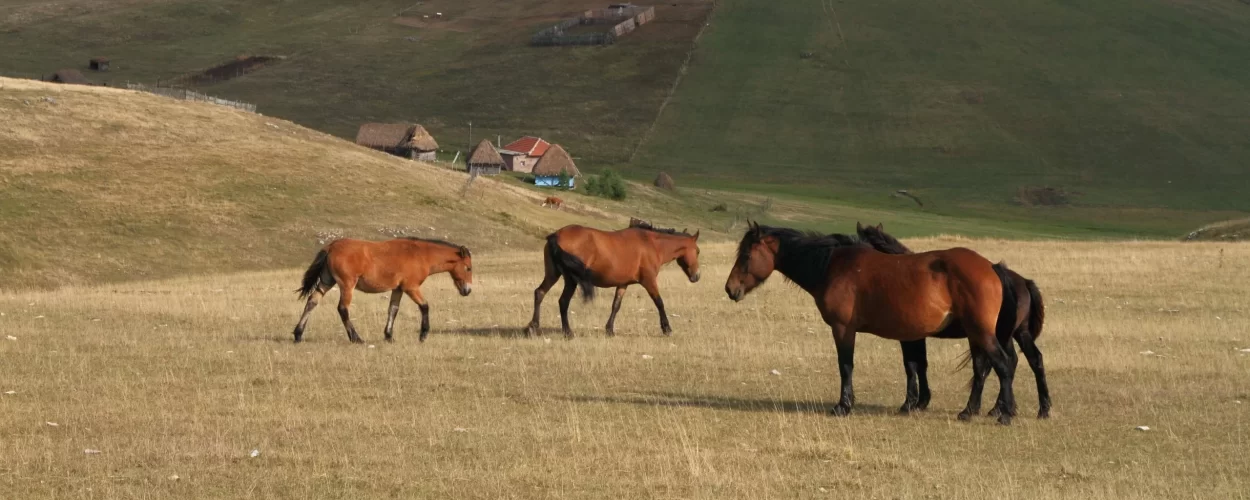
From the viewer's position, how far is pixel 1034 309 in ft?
46.6

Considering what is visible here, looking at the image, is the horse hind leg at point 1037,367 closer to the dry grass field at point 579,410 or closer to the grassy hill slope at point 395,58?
the dry grass field at point 579,410

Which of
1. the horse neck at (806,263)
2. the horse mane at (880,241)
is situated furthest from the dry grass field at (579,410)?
the horse mane at (880,241)

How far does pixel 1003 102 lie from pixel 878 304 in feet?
376

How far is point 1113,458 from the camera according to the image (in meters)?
11.8

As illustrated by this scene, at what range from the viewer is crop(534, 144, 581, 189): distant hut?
97062 mm

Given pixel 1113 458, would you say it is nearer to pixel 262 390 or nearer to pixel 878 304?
pixel 878 304

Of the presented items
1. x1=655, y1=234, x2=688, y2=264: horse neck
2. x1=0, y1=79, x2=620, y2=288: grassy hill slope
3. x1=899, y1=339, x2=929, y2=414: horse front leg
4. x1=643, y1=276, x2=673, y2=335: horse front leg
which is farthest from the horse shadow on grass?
x1=0, y1=79, x2=620, y2=288: grassy hill slope

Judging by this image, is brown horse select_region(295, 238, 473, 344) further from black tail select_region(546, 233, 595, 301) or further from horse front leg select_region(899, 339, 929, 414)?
horse front leg select_region(899, 339, 929, 414)

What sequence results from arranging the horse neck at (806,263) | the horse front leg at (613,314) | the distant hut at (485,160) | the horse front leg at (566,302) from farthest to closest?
the distant hut at (485,160), the horse front leg at (613,314), the horse front leg at (566,302), the horse neck at (806,263)

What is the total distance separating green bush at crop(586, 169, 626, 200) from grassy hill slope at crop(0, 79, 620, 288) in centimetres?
1169

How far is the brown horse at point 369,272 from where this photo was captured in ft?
64.0

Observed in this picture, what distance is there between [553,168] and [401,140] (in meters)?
15.3

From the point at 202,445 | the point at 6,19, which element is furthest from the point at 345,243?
the point at 6,19

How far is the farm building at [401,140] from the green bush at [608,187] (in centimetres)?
2064
